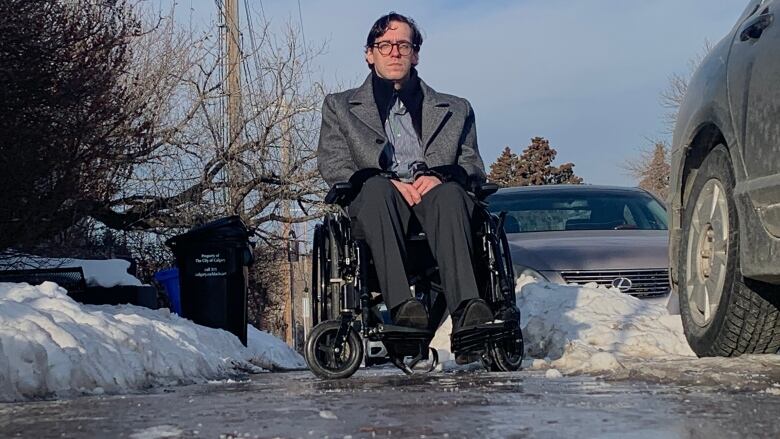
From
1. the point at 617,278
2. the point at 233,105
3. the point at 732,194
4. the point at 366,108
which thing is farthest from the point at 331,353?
the point at 233,105

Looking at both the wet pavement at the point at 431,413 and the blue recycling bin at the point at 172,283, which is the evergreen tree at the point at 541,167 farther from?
the wet pavement at the point at 431,413

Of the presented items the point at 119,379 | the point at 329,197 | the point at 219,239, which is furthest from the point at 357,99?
the point at 219,239

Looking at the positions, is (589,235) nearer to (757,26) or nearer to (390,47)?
(390,47)

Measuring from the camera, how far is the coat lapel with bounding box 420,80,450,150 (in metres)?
6.24

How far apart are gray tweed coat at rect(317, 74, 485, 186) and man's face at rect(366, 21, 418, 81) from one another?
0.13 metres

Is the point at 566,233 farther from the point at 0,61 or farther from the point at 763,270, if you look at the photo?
the point at 0,61

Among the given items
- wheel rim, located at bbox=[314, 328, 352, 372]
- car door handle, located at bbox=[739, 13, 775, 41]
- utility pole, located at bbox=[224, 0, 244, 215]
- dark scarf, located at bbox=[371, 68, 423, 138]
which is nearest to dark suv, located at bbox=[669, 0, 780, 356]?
car door handle, located at bbox=[739, 13, 775, 41]

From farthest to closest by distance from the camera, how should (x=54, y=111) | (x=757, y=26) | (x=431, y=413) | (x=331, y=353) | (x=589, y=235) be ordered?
1. (x=54, y=111)
2. (x=589, y=235)
3. (x=331, y=353)
4. (x=757, y=26)
5. (x=431, y=413)

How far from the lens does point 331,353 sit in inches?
216

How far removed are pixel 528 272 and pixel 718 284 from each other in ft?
11.1

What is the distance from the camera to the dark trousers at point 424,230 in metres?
5.39

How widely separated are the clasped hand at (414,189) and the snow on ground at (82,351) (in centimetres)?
166

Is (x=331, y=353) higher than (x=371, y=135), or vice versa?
(x=371, y=135)

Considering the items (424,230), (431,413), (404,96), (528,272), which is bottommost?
(431,413)
